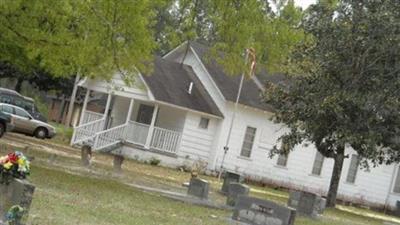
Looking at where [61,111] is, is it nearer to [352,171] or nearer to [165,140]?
[165,140]

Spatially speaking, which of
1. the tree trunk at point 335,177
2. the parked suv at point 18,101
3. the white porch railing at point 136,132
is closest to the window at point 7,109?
the parked suv at point 18,101

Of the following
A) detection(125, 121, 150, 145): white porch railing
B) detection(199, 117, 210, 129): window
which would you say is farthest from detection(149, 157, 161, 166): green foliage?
detection(199, 117, 210, 129): window

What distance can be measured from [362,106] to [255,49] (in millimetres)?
9410

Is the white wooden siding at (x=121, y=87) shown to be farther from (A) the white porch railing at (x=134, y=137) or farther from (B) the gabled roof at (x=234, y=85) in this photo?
(B) the gabled roof at (x=234, y=85)

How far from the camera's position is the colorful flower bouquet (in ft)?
31.7

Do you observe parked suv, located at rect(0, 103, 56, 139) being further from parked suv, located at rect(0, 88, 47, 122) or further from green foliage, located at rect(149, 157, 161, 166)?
green foliage, located at rect(149, 157, 161, 166)

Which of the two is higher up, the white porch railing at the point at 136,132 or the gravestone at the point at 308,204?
the white porch railing at the point at 136,132

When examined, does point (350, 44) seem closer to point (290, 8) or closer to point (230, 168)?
point (290, 8)

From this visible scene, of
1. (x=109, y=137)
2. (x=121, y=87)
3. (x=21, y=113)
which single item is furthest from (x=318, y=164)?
(x=21, y=113)

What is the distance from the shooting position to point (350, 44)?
26156mm

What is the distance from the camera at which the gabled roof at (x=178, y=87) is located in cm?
3422

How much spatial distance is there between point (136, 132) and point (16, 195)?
25550 mm

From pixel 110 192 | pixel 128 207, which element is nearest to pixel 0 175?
pixel 128 207

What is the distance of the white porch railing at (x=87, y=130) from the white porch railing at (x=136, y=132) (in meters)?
1.74
